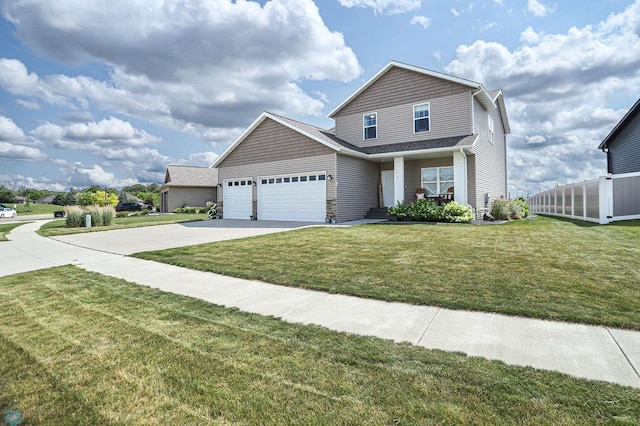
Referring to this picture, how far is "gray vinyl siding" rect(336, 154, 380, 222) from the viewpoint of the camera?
1595cm

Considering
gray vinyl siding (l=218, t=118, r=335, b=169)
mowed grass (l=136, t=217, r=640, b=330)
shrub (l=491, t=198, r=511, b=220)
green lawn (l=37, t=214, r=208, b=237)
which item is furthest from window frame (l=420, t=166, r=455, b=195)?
green lawn (l=37, t=214, r=208, b=237)

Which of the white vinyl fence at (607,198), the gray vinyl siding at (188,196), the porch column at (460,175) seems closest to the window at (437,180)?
the porch column at (460,175)

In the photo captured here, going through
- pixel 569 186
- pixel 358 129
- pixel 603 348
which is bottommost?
pixel 603 348

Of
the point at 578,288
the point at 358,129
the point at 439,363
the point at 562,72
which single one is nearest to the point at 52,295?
the point at 439,363

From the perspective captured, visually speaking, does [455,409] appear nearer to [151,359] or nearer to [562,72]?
[151,359]

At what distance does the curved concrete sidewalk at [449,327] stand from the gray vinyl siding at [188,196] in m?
32.4

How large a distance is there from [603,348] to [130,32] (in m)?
16.8

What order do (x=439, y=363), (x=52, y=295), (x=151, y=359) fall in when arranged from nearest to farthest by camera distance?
(x=439, y=363), (x=151, y=359), (x=52, y=295)

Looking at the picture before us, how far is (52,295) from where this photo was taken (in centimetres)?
489

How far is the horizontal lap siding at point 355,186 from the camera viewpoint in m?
16.0

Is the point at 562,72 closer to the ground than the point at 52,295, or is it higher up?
higher up

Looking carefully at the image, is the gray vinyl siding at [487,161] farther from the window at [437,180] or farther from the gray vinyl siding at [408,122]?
the window at [437,180]

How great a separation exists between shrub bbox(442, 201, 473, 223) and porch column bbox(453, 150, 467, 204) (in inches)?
34.9

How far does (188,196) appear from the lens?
36469 millimetres
